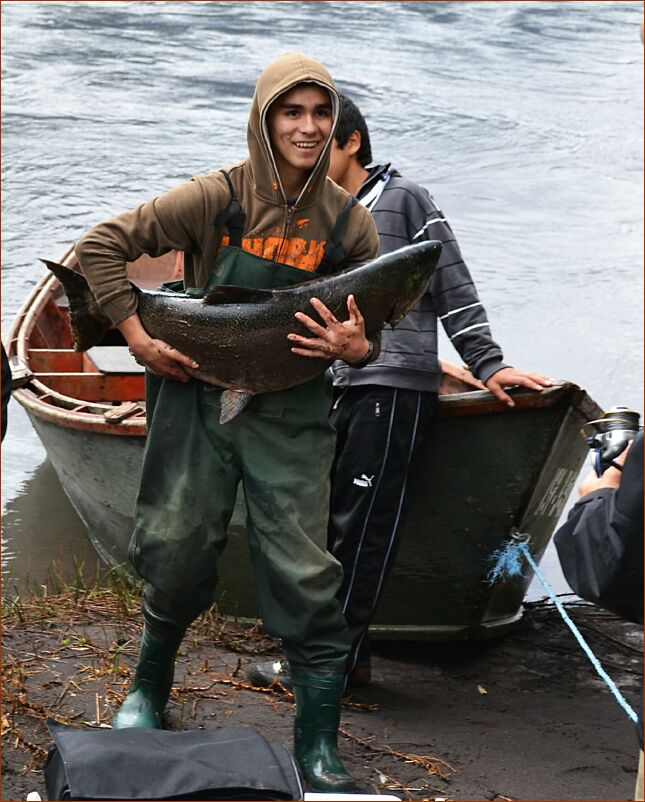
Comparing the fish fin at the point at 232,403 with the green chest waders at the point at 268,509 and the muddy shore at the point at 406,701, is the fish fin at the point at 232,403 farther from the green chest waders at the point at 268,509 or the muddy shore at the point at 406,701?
the muddy shore at the point at 406,701

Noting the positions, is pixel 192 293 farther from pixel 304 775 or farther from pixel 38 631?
pixel 38 631

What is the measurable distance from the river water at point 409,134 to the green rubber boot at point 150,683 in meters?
3.03

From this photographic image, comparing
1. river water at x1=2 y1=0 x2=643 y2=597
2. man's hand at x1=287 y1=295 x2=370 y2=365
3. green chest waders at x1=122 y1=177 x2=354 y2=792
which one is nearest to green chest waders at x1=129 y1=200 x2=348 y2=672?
green chest waders at x1=122 y1=177 x2=354 y2=792

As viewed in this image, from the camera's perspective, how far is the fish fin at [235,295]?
361 centimetres

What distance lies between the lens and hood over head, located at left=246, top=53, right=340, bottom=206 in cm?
350

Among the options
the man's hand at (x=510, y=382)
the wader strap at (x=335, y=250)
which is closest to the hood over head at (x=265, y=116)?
the wader strap at (x=335, y=250)

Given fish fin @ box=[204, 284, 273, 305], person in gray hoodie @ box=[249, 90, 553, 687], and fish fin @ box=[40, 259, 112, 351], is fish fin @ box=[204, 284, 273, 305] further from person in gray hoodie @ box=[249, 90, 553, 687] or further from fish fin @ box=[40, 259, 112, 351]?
person in gray hoodie @ box=[249, 90, 553, 687]

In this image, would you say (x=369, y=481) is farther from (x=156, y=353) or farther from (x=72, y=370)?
(x=72, y=370)

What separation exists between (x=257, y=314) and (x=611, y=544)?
1480 millimetres

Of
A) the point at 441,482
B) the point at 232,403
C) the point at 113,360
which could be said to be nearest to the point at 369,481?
the point at 441,482

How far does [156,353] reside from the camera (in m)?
3.68

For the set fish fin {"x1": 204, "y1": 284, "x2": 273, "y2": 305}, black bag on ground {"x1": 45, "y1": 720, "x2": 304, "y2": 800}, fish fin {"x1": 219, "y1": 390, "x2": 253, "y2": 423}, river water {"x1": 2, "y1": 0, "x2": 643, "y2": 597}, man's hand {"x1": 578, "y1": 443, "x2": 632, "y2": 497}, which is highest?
fish fin {"x1": 204, "y1": 284, "x2": 273, "y2": 305}

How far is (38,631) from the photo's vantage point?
5027 mm

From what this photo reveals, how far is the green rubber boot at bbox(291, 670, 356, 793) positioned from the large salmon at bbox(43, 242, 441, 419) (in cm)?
85
